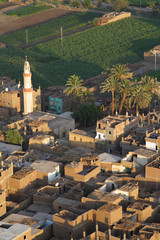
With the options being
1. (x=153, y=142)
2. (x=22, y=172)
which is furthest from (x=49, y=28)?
(x=22, y=172)

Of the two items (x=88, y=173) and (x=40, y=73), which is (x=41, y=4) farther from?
(x=88, y=173)

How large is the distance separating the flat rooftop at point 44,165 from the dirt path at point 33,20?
263ft

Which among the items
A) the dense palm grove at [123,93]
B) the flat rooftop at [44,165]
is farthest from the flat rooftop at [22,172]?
the dense palm grove at [123,93]

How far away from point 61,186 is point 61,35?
75937mm

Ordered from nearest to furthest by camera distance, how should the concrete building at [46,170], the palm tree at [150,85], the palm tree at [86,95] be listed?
1. the concrete building at [46,170]
2. the palm tree at [150,85]
3. the palm tree at [86,95]

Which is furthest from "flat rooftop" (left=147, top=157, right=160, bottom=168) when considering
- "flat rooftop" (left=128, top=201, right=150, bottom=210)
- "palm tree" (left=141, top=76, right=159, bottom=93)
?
"palm tree" (left=141, top=76, right=159, bottom=93)

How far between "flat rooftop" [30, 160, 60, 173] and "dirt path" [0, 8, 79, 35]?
80.1 m

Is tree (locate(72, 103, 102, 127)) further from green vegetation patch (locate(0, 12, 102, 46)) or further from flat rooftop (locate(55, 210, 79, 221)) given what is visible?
green vegetation patch (locate(0, 12, 102, 46))

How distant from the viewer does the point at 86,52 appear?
12462cm

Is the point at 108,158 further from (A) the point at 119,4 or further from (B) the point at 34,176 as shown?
(A) the point at 119,4

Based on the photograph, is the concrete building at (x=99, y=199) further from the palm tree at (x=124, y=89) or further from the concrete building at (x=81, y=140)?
the palm tree at (x=124, y=89)

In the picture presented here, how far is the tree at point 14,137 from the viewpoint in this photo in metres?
71.8

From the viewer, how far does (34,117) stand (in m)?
Answer: 80.1

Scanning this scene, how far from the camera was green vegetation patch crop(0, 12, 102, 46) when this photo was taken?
136 m
